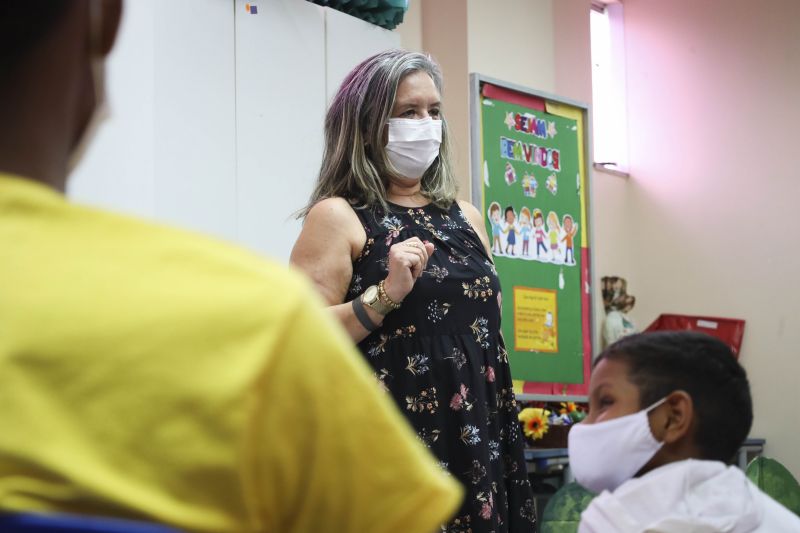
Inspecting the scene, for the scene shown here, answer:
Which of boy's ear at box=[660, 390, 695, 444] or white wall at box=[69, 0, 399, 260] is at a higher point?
white wall at box=[69, 0, 399, 260]

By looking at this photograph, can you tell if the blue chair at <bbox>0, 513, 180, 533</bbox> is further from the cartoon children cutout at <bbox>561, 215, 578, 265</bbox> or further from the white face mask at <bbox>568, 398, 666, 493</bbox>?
the cartoon children cutout at <bbox>561, 215, 578, 265</bbox>

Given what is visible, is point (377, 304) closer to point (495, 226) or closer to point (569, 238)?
point (495, 226)

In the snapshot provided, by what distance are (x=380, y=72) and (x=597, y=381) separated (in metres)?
0.91

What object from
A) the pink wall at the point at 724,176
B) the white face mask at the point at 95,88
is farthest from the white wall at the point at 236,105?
the pink wall at the point at 724,176

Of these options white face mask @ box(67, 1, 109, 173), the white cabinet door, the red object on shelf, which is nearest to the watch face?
white face mask @ box(67, 1, 109, 173)

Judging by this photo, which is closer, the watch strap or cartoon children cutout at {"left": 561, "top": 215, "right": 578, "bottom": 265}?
the watch strap

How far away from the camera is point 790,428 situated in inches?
256

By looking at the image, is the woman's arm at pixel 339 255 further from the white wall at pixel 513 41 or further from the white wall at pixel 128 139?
the white wall at pixel 513 41

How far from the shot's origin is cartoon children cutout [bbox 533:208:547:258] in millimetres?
5414

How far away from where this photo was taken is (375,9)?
14.7 ft

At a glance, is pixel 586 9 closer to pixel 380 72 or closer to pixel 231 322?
pixel 380 72

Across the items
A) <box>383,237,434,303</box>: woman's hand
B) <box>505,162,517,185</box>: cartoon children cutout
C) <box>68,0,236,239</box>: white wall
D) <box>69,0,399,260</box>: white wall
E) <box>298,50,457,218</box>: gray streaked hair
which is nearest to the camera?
<box>383,237,434,303</box>: woman's hand

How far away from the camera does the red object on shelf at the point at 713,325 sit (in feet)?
22.1

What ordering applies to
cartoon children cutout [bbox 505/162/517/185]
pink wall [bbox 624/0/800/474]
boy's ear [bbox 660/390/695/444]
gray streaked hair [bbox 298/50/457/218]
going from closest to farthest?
boy's ear [bbox 660/390/695/444] → gray streaked hair [bbox 298/50/457/218] → cartoon children cutout [bbox 505/162/517/185] → pink wall [bbox 624/0/800/474]
